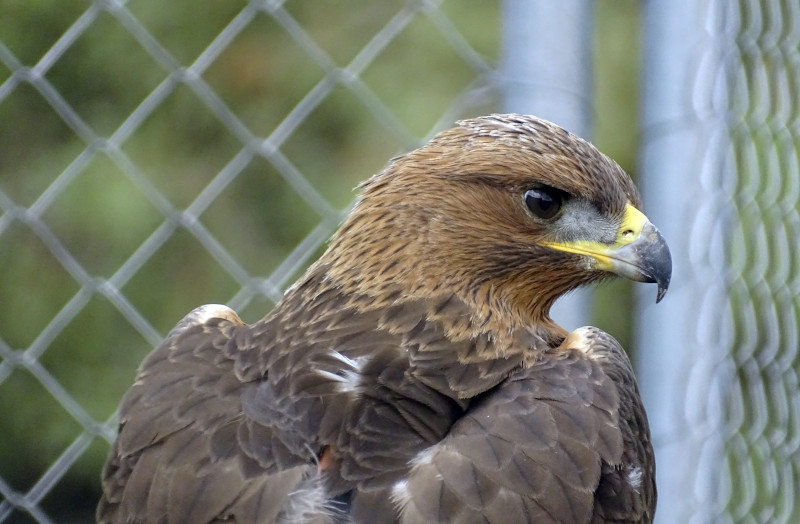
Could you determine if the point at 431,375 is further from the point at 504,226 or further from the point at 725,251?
the point at 725,251

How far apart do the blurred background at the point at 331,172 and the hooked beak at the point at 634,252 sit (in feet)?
0.49

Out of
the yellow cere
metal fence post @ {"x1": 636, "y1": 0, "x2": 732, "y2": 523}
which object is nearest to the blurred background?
metal fence post @ {"x1": 636, "y1": 0, "x2": 732, "y2": 523}

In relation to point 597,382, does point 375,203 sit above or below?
above

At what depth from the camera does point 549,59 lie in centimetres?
229

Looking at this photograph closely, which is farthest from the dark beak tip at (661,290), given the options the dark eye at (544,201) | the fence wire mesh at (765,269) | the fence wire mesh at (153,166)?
the fence wire mesh at (153,166)

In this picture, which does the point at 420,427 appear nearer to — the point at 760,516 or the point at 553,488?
the point at 553,488

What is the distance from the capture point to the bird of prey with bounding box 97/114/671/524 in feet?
6.24

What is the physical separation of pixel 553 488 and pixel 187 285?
2.60 meters

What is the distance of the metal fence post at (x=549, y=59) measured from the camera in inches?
89.8

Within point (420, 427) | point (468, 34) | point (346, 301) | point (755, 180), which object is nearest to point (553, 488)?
point (420, 427)

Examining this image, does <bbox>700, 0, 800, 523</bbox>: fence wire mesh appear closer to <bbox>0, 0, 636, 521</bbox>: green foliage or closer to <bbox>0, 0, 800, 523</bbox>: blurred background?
<bbox>0, 0, 800, 523</bbox>: blurred background

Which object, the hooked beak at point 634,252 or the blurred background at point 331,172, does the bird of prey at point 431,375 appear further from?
the blurred background at point 331,172

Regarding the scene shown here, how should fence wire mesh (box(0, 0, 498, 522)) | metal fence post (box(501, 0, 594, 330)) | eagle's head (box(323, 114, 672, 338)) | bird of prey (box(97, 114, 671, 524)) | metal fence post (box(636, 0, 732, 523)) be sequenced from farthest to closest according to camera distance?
fence wire mesh (box(0, 0, 498, 522)) → metal fence post (box(636, 0, 732, 523)) → eagle's head (box(323, 114, 672, 338)) → metal fence post (box(501, 0, 594, 330)) → bird of prey (box(97, 114, 671, 524))

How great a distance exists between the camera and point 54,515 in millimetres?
3961
